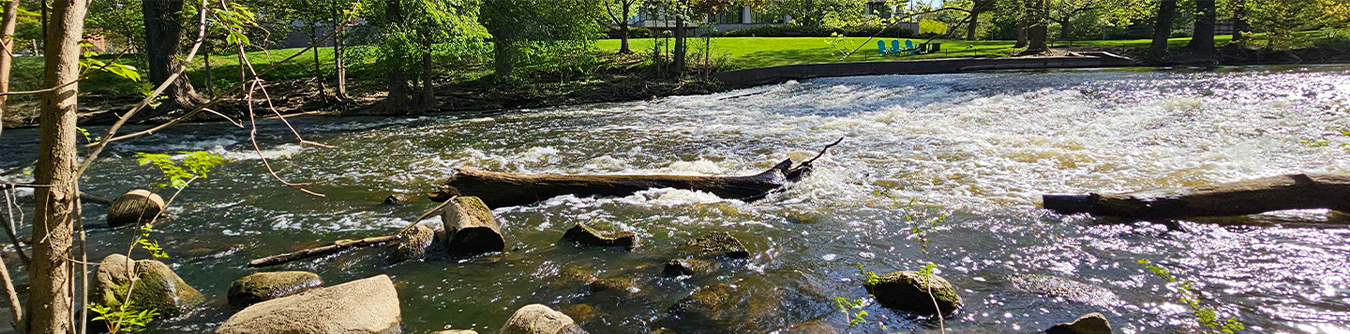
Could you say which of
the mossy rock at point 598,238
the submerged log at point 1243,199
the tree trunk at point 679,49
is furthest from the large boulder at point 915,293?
the tree trunk at point 679,49

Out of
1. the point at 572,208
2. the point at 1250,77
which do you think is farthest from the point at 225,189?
the point at 1250,77

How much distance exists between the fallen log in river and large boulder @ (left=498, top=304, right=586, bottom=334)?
13.6 ft

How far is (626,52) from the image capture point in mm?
30547

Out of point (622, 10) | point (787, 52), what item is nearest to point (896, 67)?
point (787, 52)

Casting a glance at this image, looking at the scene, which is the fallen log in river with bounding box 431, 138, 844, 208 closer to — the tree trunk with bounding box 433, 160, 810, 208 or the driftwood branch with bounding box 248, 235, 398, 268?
the tree trunk with bounding box 433, 160, 810, 208

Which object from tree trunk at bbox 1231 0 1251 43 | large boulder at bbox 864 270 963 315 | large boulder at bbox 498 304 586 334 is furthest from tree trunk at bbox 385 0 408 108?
tree trunk at bbox 1231 0 1251 43

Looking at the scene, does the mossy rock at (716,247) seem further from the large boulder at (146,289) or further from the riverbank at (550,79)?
the riverbank at (550,79)

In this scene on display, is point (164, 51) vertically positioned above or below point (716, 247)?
above

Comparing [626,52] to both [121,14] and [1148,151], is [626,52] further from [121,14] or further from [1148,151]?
[1148,151]

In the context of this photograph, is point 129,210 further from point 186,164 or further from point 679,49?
point 679,49

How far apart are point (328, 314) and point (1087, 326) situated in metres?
4.94

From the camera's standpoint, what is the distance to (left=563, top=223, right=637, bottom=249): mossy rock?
6.68 metres

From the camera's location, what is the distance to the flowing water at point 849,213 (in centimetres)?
509

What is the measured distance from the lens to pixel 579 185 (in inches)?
348
